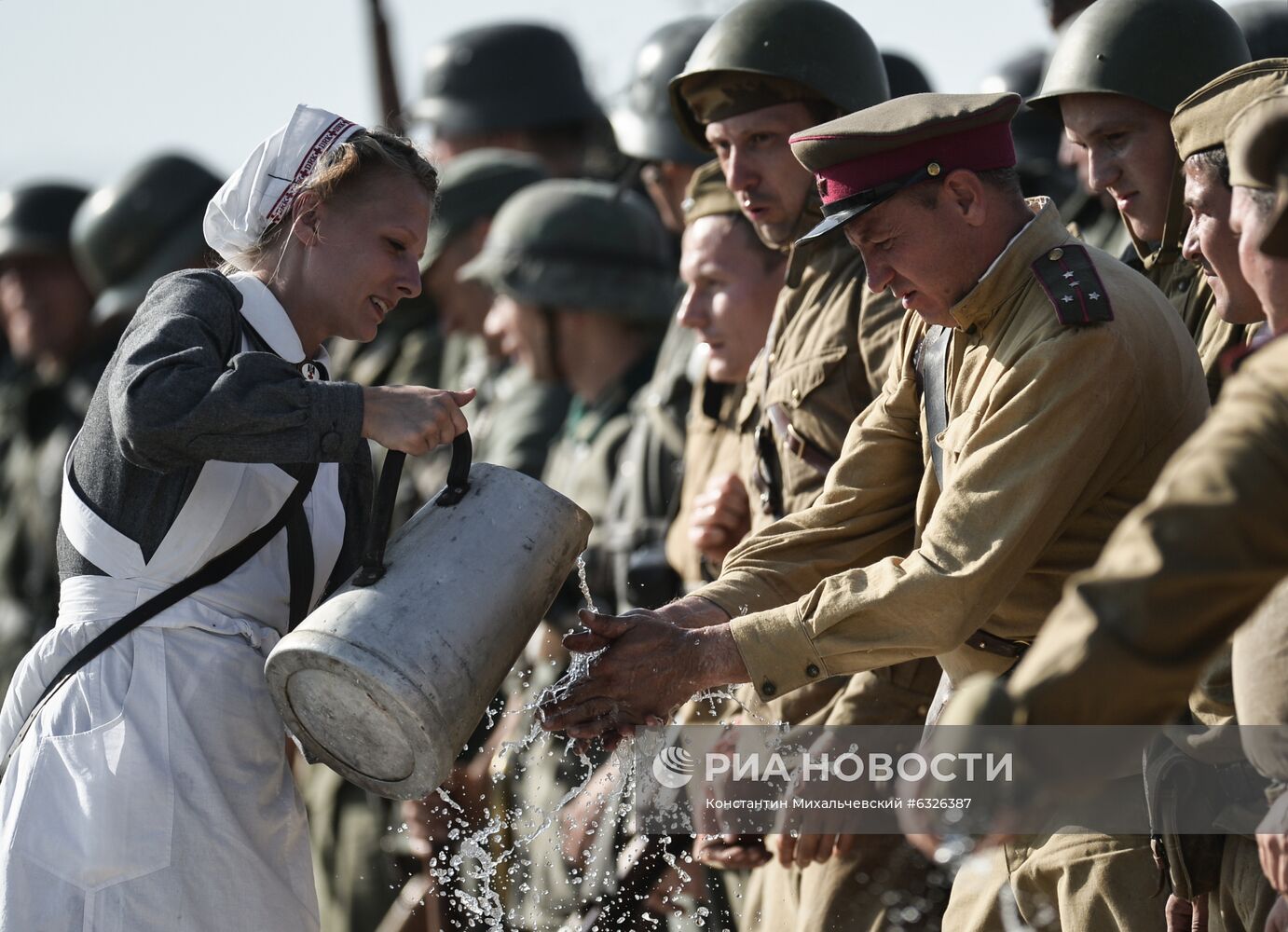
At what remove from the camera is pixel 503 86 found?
9.66 metres

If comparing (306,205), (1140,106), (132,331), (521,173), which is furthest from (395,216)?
(521,173)

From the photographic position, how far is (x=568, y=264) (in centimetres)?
723

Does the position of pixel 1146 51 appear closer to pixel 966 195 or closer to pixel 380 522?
pixel 966 195

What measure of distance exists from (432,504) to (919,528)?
1030 millimetres

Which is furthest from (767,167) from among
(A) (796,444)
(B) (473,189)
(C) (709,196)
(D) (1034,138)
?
(B) (473,189)

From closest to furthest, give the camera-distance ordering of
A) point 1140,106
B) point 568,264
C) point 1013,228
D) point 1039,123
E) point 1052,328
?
1. point 1052,328
2. point 1013,228
3. point 1140,106
4. point 568,264
5. point 1039,123

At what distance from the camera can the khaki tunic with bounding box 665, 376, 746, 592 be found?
5582 mm

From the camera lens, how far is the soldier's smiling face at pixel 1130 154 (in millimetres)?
4535

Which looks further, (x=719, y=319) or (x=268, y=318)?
(x=719, y=319)

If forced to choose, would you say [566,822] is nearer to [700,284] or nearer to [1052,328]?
[700,284]

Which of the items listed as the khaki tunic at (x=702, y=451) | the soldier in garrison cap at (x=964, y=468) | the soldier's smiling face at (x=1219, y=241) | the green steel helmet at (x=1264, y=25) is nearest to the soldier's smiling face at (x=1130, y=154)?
the soldier in garrison cap at (x=964, y=468)

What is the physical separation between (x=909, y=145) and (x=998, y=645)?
1.03m

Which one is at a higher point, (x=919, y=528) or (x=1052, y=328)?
(x=1052, y=328)

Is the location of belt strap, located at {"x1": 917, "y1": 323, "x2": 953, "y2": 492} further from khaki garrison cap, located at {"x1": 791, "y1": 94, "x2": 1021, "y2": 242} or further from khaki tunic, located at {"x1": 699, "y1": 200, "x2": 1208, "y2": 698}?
khaki garrison cap, located at {"x1": 791, "y1": 94, "x2": 1021, "y2": 242}
